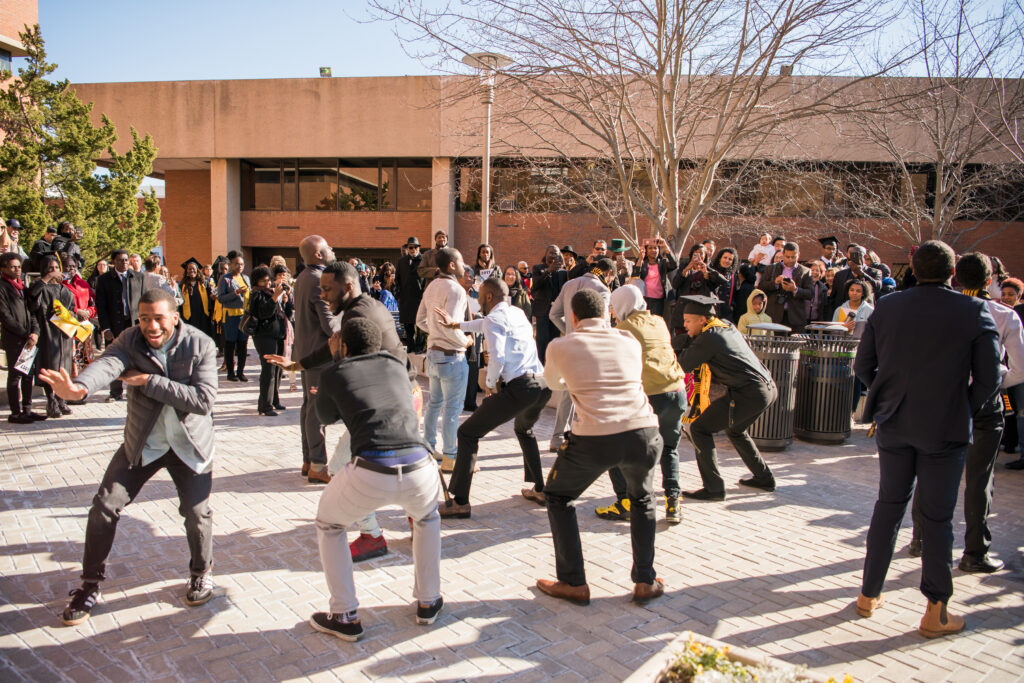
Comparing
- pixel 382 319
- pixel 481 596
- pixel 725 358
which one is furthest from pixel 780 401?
pixel 382 319

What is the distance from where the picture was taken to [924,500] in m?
3.85

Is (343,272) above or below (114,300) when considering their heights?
above

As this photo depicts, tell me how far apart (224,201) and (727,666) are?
2856 centimetres

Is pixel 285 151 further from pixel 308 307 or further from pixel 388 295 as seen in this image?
pixel 308 307

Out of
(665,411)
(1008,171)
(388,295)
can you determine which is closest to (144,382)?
(665,411)

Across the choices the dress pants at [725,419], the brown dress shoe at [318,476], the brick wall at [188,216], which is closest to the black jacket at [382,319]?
the brown dress shoe at [318,476]

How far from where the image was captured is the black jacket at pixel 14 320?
8.20m

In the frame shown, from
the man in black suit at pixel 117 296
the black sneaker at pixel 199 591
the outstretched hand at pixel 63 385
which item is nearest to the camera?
the outstretched hand at pixel 63 385

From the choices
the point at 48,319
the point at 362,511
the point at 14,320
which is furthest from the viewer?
the point at 48,319

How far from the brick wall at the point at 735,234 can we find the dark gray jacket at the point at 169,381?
20039 millimetres

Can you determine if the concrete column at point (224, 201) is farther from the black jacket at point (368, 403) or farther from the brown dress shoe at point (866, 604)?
the brown dress shoe at point (866, 604)

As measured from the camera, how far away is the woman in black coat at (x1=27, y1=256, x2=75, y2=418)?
8.55 metres

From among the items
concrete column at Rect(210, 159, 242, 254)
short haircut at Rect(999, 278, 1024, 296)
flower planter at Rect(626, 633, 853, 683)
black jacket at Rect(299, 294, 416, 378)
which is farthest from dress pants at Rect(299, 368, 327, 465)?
concrete column at Rect(210, 159, 242, 254)

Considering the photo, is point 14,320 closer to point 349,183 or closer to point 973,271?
point 973,271
